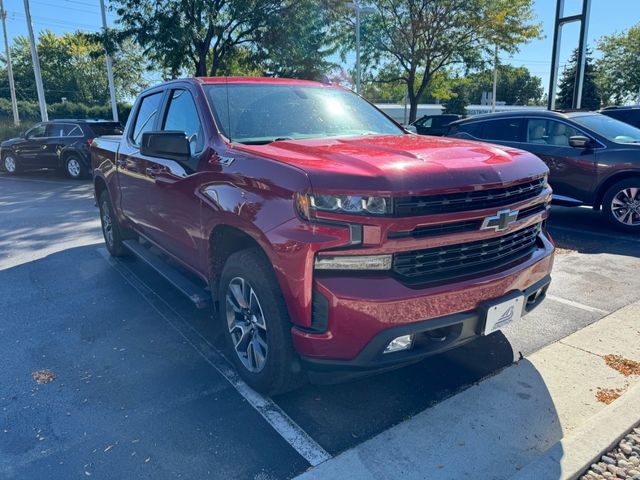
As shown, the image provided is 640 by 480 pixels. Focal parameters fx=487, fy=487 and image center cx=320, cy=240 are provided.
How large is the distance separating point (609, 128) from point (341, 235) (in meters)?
6.77

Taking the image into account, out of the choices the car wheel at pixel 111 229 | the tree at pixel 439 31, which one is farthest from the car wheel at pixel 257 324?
the tree at pixel 439 31

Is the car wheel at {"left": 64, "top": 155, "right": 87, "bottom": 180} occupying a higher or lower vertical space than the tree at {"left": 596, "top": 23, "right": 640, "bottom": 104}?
lower

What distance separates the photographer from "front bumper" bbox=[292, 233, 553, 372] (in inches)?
90.8

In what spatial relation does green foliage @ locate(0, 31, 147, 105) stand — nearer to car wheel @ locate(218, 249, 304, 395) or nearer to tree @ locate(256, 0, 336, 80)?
tree @ locate(256, 0, 336, 80)

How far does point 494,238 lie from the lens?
2.70 m

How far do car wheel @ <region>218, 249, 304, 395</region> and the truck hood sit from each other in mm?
619

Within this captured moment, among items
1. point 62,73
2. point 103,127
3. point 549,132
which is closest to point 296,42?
point 103,127

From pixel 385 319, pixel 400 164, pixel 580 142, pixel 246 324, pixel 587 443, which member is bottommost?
pixel 587 443

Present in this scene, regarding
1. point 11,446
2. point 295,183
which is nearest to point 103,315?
point 11,446

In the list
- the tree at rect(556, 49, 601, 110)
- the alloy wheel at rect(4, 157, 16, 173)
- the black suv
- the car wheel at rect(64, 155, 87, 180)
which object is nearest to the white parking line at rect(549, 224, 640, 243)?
the black suv

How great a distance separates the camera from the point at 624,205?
6.81 meters

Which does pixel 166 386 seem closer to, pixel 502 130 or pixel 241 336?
pixel 241 336

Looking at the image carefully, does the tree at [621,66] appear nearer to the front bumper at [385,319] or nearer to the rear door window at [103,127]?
the rear door window at [103,127]

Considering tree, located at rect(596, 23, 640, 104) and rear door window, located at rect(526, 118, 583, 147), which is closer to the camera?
rear door window, located at rect(526, 118, 583, 147)
